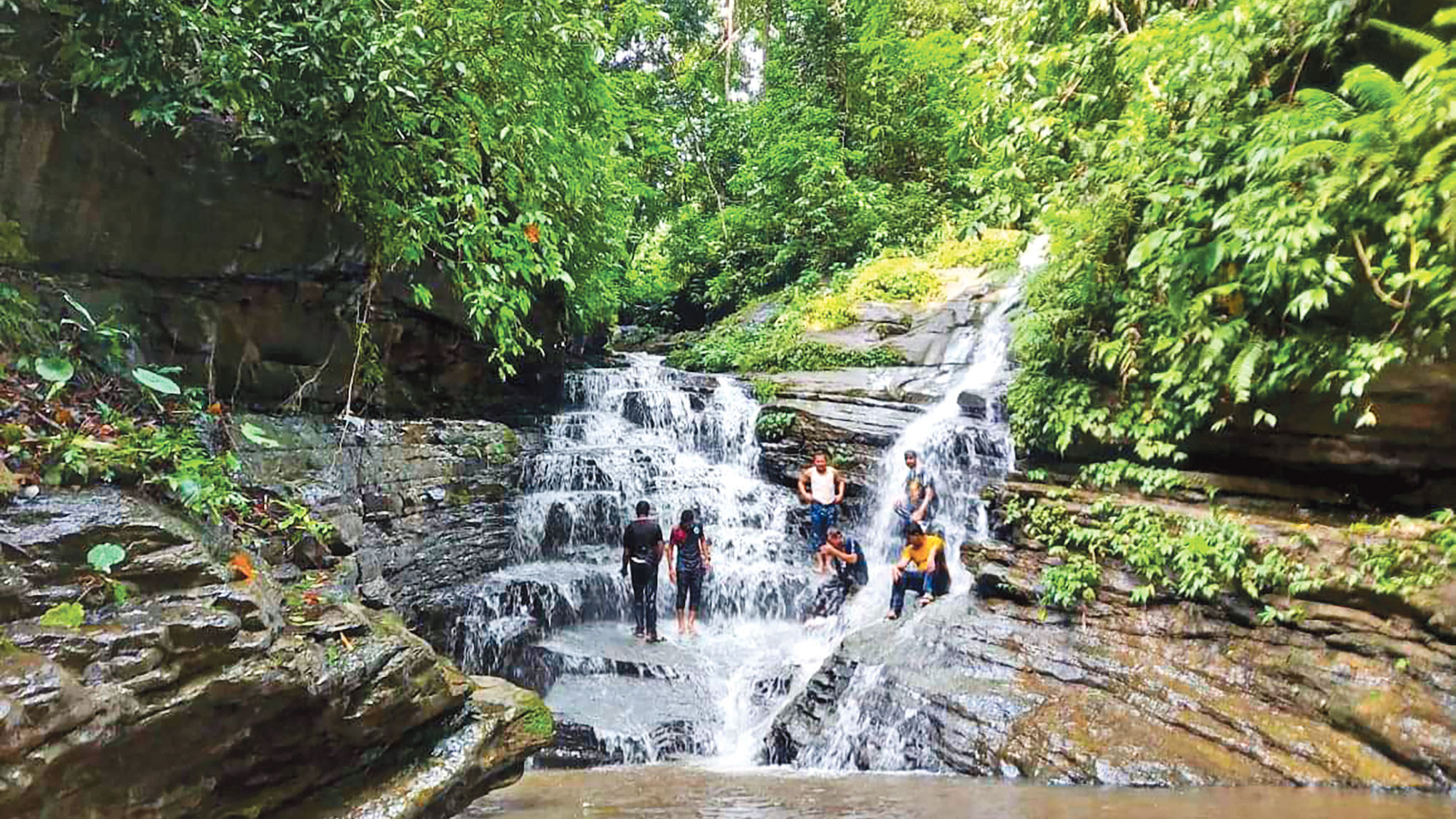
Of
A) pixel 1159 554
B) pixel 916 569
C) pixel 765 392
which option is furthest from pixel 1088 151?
pixel 765 392

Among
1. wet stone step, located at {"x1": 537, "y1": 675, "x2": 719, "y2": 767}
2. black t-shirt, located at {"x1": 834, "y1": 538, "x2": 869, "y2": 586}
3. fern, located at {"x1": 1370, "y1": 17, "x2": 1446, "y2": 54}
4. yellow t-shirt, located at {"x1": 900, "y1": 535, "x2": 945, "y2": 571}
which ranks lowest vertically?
wet stone step, located at {"x1": 537, "y1": 675, "x2": 719, "y2": 767}

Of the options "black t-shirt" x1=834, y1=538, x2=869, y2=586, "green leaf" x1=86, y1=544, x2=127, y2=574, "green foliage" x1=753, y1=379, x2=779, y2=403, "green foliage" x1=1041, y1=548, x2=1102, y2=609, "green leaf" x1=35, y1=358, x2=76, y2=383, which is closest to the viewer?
"green leaf" x1=86, y1=544, x2=127, y2=574

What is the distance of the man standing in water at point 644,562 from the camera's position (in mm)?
9859

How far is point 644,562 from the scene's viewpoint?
984 centimetres

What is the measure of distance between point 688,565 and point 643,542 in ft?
2.26

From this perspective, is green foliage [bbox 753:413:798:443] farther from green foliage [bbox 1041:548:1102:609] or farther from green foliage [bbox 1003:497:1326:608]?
green foliage [bbox 1041:548:1102:609]

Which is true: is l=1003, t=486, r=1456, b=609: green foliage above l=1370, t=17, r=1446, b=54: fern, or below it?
below

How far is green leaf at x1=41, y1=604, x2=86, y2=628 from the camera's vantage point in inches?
135

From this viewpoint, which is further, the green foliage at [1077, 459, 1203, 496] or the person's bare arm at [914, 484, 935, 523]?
the person's bare arm at [914, 484, 935, 523]

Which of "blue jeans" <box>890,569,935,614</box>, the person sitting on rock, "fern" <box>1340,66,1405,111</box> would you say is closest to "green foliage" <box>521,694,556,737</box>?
"blue jeans" <box>890,569,935,614</box>

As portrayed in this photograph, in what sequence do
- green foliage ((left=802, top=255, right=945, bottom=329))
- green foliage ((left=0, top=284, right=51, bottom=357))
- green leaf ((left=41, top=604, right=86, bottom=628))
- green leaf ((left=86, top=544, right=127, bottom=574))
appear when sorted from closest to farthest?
green leaf ((left=41, top=604, right=86, bottom=628)) < green leaf ((left=86, top=544, right=127, bottom=574)) < green foliage ((left=0, top=284, right=51, bottom=357)) < green foliage ((left=802, top=255, right=945, bottom=329))

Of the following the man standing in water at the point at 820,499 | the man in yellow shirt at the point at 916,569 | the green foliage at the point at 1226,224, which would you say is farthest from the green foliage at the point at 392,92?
the green foliage at the point at 1226,224

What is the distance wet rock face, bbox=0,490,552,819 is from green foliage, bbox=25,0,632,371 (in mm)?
3366

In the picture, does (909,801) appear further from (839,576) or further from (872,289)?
(872,289)
